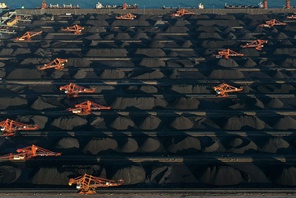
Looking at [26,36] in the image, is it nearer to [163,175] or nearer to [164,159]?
[164,159]

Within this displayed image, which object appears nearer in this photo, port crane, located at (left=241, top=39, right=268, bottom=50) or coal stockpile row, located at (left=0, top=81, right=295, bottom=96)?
coal stockpile row, located at (left=0, top=81, right=295, bottom=96)

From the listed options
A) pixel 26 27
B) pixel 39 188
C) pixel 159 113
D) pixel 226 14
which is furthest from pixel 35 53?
pixel 226 14

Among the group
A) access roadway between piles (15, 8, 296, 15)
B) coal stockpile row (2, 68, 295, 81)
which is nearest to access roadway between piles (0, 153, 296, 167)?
Result: coal stockpile row (2, 68, 295, 81)

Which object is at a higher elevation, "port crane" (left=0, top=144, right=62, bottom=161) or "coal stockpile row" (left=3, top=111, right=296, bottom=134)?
"coal stockpile row" (left=3, top=111, right=296, bottom=134)

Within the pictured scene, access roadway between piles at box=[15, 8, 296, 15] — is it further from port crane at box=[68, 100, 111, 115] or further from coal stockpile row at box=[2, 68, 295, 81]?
port crane at box=[68, 100, 111, 115]

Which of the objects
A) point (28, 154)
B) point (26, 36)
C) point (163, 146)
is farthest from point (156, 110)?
point (26, 36)

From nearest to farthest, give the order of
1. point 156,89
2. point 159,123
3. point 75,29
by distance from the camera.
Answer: point 159,123
point 156,89
point 75,29
